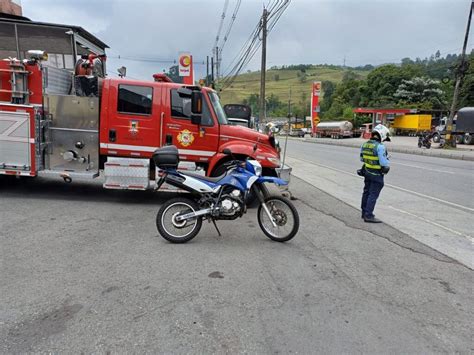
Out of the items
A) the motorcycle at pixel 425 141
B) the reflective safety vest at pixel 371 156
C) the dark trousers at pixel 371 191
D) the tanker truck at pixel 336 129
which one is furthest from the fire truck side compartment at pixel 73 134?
the tanker truck at pixel 336 129

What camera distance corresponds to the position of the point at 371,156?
6.87 metres

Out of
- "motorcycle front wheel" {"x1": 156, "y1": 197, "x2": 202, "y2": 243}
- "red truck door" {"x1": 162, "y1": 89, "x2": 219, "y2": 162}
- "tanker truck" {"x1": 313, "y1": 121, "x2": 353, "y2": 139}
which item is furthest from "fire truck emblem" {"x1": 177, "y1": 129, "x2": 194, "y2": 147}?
"tanker truck" {"x1": 313, "y1": 121, "x2": 353, "y2": 139}

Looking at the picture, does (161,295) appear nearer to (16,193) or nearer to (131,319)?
(131,319)

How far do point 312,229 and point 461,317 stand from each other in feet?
9.78

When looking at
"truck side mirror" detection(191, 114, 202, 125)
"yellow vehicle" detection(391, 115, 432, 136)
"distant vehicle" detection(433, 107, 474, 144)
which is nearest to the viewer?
"truck side mirror" detection(191, 114, 202, 125)

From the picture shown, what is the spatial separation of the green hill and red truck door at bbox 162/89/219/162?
116 meters

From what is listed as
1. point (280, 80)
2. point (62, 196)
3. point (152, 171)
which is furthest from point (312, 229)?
point (280, 80)

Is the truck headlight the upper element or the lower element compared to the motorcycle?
lower

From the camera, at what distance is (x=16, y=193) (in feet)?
27.8

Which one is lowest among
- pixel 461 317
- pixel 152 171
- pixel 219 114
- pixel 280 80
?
pixel 461 317

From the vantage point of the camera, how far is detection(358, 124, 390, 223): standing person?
22.2 ft

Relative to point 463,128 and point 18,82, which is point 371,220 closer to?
point 18,82

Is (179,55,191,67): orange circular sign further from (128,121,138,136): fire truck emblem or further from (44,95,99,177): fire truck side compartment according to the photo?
(128,121,138,136): fire truck emblem

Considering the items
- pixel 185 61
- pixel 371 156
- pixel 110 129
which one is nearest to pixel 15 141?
pixel 110 129
